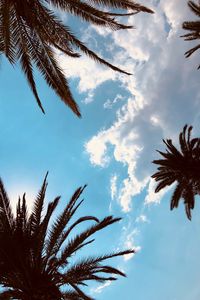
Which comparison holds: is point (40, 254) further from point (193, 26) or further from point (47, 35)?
point (193, 26)

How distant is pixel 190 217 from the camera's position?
2562 centimetres

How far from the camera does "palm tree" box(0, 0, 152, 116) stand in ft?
27.8

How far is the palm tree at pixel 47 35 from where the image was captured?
8.46 metres

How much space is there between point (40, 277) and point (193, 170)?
1237cm

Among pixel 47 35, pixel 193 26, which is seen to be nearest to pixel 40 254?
pixel 47 35

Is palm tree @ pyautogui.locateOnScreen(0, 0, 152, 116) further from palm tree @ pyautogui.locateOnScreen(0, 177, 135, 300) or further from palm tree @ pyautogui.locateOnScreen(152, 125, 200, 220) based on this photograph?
palm tree @ pyautogui.locateOnScreen(152, 125, 200, 220)

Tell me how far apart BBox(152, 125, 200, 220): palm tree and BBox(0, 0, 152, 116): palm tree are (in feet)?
43.5

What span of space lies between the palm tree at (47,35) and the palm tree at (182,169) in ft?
43.5

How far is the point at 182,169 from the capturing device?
2192 cm

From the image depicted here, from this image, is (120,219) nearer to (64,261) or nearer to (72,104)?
(64,261)

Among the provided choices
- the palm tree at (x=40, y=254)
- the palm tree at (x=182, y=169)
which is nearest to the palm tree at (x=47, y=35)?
the palm tree at (x=40, y=254)

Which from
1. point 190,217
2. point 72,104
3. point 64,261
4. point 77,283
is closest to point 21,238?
point 64,261

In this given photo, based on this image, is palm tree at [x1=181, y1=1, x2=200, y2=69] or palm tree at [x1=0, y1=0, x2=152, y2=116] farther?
palm tree at [x1=181, y1=1, x2=200, y2=69]

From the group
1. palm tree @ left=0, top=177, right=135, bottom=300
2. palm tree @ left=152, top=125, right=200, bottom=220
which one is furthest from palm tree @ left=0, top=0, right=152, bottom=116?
palm tree @ left=152, top=125, right=200, bottom=220
